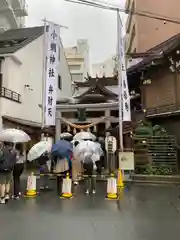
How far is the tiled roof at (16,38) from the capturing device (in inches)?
911

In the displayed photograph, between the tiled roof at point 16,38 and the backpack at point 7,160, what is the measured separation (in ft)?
49.1

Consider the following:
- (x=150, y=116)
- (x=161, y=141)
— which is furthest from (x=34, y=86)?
(x=161, y=141)

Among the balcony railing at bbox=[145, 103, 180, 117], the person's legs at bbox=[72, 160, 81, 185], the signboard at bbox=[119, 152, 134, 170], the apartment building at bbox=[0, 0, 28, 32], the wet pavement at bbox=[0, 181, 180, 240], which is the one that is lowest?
the wet pavement at bbox=[0, 181, 180, 240]

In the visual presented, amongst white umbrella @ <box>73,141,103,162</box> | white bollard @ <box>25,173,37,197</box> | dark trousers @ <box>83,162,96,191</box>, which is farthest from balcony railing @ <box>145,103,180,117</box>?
white bollard @ <box>25,173,37,197</box>

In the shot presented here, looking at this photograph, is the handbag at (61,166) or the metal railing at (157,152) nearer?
the handbag at (61,166)

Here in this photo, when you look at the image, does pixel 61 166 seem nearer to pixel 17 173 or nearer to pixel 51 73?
pixel 17 173

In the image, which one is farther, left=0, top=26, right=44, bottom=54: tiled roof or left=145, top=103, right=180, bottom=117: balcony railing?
left=0, top=26, right=44, bottom=54: tiled roof

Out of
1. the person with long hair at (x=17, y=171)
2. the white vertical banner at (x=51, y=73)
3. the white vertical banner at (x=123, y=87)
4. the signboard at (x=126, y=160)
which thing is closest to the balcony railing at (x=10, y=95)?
the white vertical banner at (x=51, y=73)

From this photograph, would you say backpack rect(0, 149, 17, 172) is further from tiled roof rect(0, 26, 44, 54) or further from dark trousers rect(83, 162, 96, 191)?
tiled roof rect(0, 26, 44, 54)

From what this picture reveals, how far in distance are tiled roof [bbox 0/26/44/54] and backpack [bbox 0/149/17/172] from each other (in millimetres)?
14958

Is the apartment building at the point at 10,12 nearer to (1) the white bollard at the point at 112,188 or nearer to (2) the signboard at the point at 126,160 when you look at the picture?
(2) the signboard at the point at 126,160

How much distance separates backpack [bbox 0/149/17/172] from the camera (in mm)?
8820

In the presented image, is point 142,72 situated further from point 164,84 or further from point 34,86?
point 34,86

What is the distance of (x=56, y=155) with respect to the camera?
10008mm
